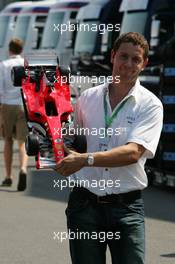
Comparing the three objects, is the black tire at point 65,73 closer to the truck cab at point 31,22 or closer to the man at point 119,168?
the man at point 119,168

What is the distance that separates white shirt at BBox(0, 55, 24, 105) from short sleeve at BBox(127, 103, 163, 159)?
8693 millimetres

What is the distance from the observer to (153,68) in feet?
49.0

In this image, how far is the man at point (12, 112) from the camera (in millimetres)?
13984

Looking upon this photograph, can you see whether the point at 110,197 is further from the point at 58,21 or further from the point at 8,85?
the point at 58,21

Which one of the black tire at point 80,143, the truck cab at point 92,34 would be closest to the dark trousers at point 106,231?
the black tire at point 80,143

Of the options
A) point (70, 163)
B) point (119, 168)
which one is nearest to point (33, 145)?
point (70, 163)

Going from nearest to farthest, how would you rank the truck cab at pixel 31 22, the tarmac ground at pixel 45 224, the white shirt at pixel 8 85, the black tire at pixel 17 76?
the black tire at pixel 17 76 < the tarmac ground at pixel 45 224 < the white shirt at pixel 8 85 < the truck cab at pixel 31 22

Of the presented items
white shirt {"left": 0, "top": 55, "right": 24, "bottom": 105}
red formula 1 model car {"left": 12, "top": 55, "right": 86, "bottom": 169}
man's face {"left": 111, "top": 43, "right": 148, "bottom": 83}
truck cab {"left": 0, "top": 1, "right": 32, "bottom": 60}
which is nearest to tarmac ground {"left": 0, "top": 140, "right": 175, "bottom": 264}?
white shirt {"left": 0, "top": 55, "right": 24, "bottom": 105}

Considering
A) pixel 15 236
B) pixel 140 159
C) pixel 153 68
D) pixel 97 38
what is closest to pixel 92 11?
pixel 97 38

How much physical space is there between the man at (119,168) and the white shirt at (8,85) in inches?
342

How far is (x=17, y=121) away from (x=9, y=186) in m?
0.93

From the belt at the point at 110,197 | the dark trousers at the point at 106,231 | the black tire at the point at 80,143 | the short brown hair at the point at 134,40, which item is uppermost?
the short brown hair at the point at 134,40

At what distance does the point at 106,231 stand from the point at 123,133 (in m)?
0.49

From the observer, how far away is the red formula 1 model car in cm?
478
